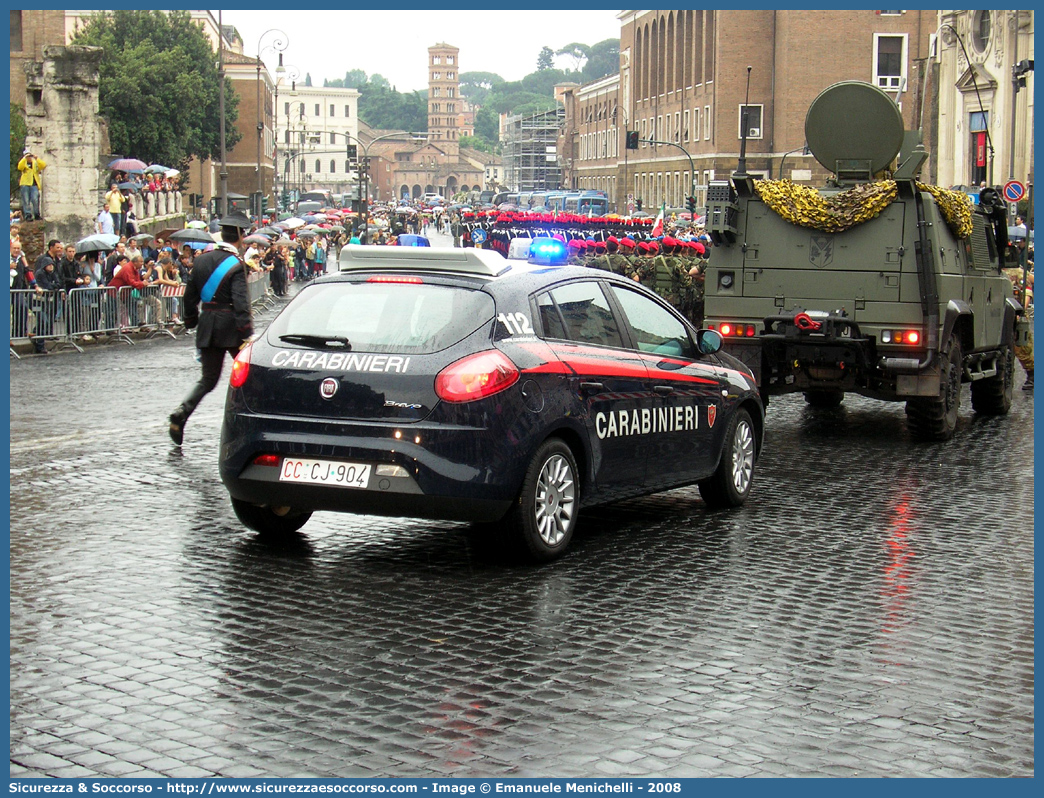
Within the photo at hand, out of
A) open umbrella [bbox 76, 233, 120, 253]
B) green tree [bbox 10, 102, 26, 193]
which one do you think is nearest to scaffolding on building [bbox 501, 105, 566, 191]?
green tree [bbox 10, 102, 26, 193]

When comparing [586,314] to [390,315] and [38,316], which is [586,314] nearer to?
[390,315]

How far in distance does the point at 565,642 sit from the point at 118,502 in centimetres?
416

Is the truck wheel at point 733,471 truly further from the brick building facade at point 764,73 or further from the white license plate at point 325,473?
the brick building facade at point 764,73

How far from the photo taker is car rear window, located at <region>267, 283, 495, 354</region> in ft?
24.1

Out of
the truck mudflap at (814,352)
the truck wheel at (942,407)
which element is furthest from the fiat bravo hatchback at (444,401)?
the truck wheel at (942,407)

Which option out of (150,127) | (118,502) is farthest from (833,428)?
(150,127)

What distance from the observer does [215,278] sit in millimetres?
11484

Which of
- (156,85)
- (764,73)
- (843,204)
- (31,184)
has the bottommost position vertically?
(843,204)

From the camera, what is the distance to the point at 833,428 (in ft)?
45.5

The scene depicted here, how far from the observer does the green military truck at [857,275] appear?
505 inches

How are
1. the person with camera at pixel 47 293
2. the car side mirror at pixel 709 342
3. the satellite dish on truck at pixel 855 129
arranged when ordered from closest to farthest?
the car side mirror at pixel 709 342 < the satellite dish on truck at pixel 855 129 < the person with camera at pixel 47 293

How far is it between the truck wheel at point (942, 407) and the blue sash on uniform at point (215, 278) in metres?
5.92

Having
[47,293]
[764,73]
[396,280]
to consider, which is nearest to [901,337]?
[396,280]

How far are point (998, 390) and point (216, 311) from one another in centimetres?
803
